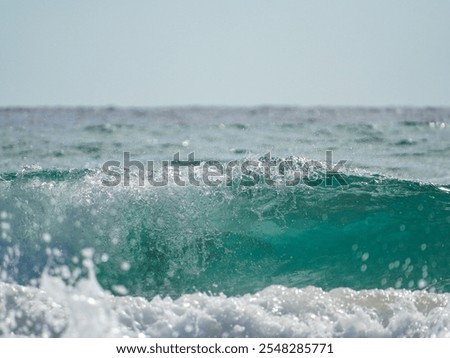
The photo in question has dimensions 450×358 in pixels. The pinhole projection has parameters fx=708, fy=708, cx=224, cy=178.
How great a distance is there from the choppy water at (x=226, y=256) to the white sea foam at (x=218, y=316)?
11 mm

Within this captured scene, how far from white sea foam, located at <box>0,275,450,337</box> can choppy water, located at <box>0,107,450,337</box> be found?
1cm

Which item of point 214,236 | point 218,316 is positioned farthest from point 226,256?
point 218,316

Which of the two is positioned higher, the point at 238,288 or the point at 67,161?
the point at 67,161

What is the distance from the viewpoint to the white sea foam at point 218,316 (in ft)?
18.1

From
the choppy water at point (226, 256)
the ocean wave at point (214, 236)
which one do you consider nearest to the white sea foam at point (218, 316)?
the choppy water at point (226, 256)

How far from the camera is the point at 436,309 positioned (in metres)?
6.02

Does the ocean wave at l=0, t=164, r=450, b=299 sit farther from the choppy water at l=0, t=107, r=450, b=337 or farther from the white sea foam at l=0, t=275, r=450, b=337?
the white sea foam at l=0, t=275, r=450, b=337

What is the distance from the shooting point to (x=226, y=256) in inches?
295

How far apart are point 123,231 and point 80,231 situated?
18.7 inches

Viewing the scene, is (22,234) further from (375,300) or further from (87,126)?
(87,126)

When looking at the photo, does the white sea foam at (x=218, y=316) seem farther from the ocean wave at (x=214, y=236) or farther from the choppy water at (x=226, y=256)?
the ocean wave at (x=214, y=236)

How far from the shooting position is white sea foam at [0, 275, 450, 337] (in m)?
5.52

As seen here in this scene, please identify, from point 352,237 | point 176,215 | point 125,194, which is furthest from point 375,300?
point 125,194

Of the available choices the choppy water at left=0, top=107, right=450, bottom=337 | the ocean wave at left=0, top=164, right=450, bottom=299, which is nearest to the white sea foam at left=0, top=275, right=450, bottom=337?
the choppy water at left=0, top=107, right=450, bottom=337
